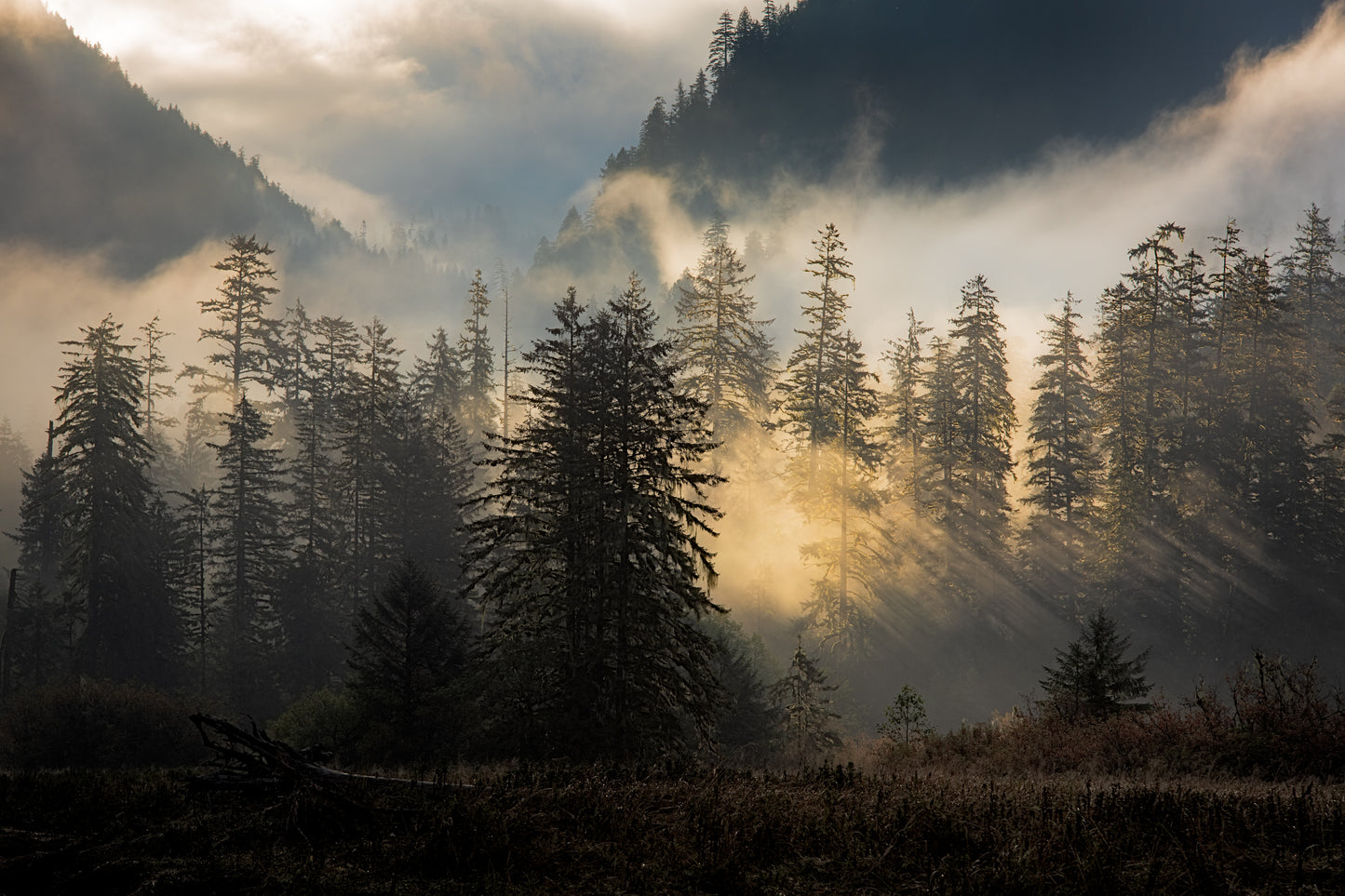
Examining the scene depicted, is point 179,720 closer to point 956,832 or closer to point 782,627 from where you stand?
point 956,832

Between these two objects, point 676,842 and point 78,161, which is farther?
point 78,161

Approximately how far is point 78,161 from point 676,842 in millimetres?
246579

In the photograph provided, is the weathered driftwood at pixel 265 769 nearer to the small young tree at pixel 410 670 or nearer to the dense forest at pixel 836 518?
the small young tree at pixel 410 670

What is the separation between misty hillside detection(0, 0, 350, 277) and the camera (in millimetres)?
179125

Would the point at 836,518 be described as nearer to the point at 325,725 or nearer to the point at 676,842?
the point at 325,725

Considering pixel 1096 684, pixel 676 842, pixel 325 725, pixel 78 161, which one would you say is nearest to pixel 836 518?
pixel 1096 684

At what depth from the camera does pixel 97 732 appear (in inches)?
910

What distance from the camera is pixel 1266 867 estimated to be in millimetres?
5973

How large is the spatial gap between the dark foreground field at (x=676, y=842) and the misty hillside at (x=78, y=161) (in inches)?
8609

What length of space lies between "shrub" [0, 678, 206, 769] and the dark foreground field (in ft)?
57.8

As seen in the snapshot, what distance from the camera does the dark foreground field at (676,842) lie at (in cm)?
606

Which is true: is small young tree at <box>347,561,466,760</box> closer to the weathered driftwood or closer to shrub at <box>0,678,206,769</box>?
shrub at <box>0,678,206,769</box>

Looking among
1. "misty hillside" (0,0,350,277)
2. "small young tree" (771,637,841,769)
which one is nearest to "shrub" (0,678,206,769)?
"small young tree" (771,637,841,769)

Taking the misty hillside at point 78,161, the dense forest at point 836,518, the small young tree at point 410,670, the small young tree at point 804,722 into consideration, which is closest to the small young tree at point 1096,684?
the small young tree at point 804,722
